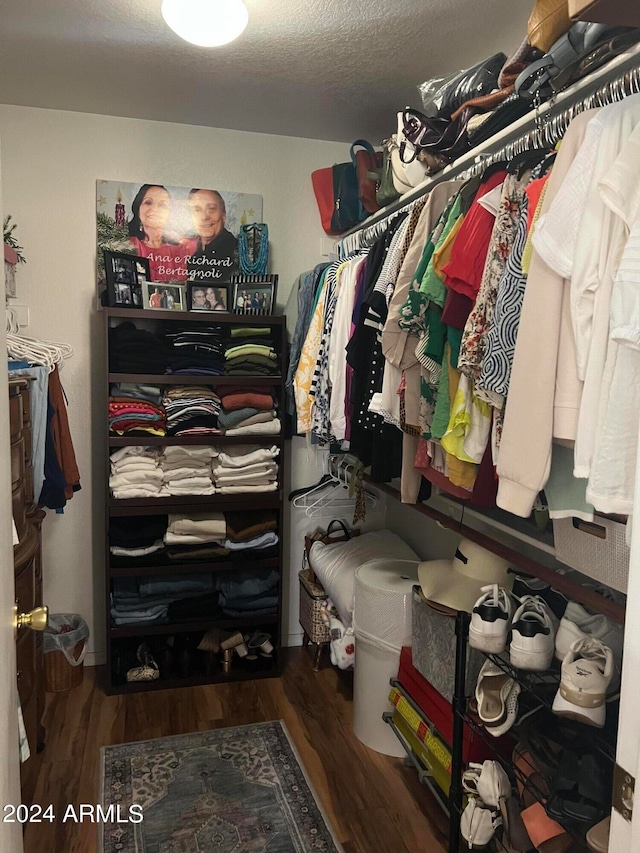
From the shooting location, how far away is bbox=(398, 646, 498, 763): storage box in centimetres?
184

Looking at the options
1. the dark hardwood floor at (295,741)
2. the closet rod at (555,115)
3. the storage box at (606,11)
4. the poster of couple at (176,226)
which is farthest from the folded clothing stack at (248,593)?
the storage box at (606,11)

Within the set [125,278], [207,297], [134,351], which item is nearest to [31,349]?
[134,351]

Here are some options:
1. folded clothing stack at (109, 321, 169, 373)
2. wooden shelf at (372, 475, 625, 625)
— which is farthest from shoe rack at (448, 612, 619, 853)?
folded clothing stack at (109, 321, 169, 373)

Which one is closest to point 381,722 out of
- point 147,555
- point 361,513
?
point 361,513

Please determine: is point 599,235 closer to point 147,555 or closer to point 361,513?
point 361,513

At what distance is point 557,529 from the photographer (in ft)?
4.99

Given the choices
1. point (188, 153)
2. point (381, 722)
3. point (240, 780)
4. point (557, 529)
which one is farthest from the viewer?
point (188, 153)

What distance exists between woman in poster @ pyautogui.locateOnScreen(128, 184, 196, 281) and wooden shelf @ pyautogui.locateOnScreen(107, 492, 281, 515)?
103cm

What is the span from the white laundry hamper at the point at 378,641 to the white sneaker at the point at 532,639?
735 millimetres

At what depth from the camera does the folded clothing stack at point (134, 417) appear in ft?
9.04

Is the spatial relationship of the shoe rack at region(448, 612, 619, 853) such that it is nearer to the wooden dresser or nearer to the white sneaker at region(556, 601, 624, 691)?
the white sneaker at region(556, 601, 624, 691)

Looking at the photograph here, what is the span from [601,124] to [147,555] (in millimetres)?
2415

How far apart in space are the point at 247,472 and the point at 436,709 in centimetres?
132

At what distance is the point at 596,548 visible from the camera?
1.42 metres
